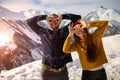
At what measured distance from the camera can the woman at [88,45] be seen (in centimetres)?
209

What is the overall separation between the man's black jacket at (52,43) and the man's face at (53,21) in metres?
0.04

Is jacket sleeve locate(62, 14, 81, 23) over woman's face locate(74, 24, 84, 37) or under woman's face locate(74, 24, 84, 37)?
over

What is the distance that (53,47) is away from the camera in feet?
7.27

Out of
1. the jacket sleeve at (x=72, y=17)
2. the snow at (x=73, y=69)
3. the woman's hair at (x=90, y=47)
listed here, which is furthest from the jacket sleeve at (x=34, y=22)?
the woman's hair at (x=90, y=47)

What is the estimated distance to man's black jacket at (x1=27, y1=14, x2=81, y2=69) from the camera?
7.27 feet

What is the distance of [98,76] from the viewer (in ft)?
6.72

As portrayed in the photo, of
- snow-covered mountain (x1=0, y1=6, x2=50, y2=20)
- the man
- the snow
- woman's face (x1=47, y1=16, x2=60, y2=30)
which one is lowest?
the snow

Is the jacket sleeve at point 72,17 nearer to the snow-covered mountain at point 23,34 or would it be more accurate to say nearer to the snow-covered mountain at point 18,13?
the snow-covered mountain at point 23,34

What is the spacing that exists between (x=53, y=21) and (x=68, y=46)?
0.79 ft

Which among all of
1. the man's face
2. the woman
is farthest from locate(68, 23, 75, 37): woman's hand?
the man's face

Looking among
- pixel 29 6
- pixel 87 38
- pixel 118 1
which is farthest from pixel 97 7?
pixel 29 6

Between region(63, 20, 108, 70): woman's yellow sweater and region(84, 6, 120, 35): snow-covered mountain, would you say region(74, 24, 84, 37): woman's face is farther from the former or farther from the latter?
region(84, 6, 120, 35): snow-covered mountain

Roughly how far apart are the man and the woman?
10 centimetres

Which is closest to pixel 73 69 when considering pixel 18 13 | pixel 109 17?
pixel 109 17
